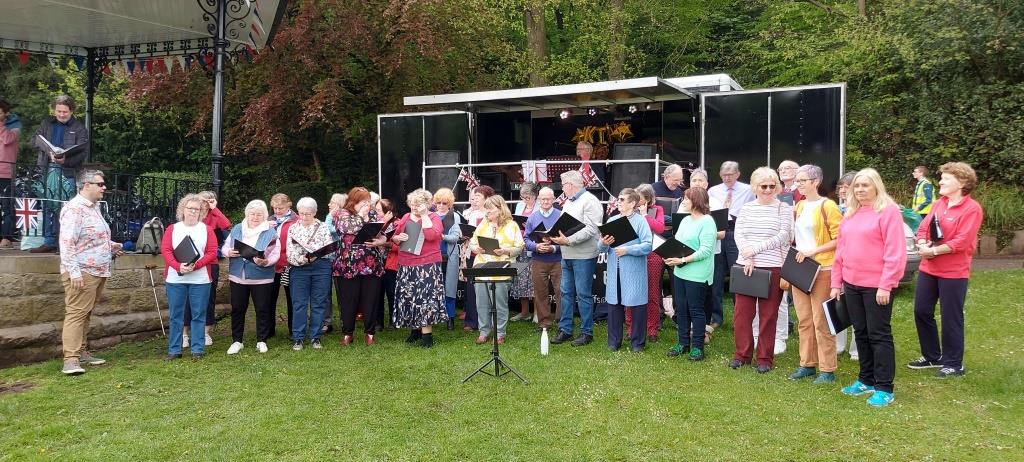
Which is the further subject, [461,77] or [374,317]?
[461,77]

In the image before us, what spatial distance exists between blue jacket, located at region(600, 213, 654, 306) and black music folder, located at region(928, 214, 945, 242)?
2.36 meters

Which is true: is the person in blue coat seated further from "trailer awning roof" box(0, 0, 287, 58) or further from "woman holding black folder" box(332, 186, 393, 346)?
"trailer awning roof" box(0, 0, 287, 58)

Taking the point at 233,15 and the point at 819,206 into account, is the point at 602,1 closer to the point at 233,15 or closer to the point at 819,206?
the point at 233,15

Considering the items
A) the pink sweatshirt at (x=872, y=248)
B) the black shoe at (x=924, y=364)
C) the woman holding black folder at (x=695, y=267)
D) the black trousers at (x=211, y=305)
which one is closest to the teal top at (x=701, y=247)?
the woman holding black folder at (x=695, y=267)

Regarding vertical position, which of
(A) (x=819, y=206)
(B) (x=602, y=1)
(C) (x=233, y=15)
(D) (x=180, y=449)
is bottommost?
(D) (x=180, y=449)

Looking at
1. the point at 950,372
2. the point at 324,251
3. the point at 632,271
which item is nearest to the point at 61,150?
the point at 324,251

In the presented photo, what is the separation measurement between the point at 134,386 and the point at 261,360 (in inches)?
47.2

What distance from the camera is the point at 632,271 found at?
7211 mm

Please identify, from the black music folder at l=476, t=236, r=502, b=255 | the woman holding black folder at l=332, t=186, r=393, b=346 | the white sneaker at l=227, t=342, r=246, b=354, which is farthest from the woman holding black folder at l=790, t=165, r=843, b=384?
the white sneaker at l=227, t=342, r=246, b=354

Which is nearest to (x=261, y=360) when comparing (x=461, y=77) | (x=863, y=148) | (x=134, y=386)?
(x=134, y=386)

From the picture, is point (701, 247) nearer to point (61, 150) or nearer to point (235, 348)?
point (235, 348)

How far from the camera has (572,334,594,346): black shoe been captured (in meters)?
7.63

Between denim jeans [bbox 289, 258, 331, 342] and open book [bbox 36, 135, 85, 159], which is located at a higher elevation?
open book [bbox 36, 135, 85, 159]

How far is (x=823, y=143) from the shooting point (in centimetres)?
955
